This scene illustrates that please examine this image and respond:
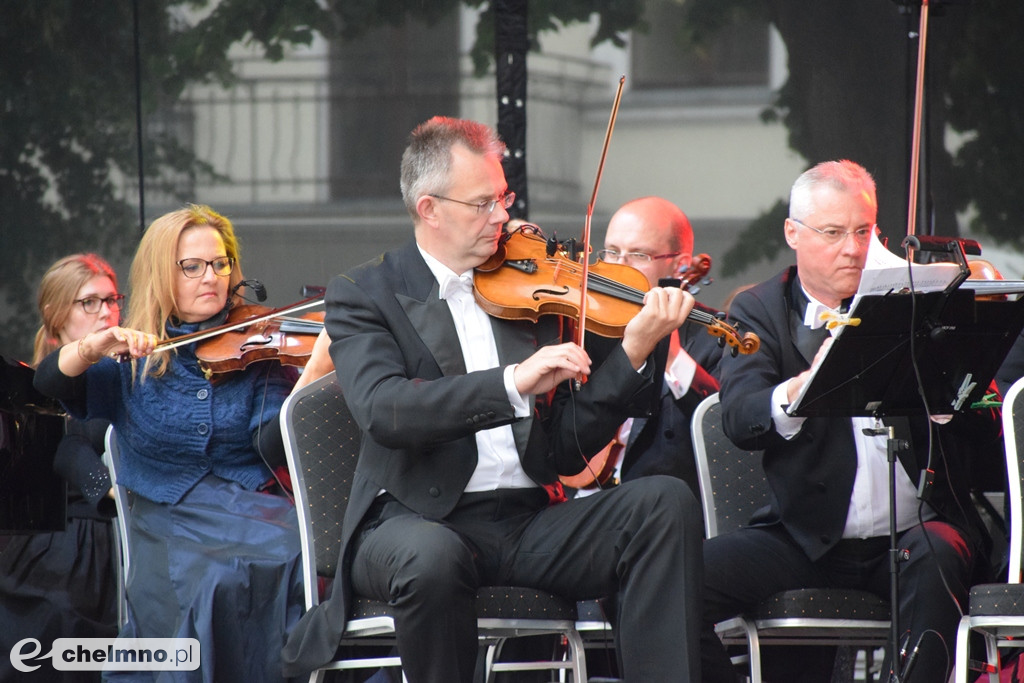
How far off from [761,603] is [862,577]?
0.80ft

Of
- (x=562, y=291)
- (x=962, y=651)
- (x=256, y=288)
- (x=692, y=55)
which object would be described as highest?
(x=692, y=55)

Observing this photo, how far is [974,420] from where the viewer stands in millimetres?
3154

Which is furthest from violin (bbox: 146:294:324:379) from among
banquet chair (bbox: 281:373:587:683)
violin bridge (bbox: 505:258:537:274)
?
violin bridge (bbox: 505:258:537:274)

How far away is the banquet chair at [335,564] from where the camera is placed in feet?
9.34

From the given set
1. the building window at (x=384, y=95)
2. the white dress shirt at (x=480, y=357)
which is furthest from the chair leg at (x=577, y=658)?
the building window at (x=384, y=95)

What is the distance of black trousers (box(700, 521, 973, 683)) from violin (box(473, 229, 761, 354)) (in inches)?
20.6

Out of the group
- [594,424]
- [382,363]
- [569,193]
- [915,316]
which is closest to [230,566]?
[382,363]

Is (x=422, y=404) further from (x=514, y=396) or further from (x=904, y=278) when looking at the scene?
(x=904, y=278)

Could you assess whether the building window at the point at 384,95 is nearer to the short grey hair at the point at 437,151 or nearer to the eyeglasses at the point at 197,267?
the eyeglasses at the point at 197,267

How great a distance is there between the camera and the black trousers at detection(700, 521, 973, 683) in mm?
2990

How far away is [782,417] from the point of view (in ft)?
10.2

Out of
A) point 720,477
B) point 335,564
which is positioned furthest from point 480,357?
point 720,477

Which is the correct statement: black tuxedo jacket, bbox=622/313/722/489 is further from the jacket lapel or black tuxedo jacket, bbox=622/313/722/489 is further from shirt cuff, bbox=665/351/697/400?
the jacket lapel

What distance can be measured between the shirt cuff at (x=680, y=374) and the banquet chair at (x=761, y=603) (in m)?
0.12
